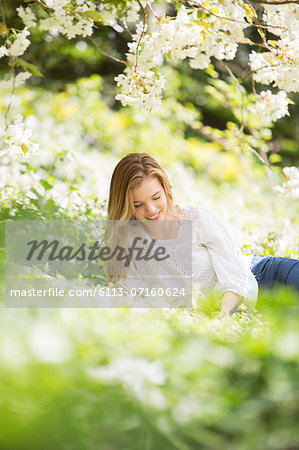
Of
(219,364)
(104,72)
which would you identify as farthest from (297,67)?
(104,72)

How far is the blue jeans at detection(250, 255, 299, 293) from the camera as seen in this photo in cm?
249

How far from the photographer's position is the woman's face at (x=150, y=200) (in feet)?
7.67

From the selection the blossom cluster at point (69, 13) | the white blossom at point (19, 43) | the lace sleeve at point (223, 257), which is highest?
the blossom cluster at point (69, 13)

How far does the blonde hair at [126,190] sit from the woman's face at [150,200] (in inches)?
0.9

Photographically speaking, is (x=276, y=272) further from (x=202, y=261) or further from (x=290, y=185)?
(x=290, y=185)

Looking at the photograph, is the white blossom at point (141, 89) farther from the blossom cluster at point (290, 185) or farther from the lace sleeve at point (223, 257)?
the blossom cluster at point (290, 185)

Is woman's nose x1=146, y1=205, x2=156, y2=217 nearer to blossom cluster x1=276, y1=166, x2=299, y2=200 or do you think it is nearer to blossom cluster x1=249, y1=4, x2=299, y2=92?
blossom cluster x1=249, y1=4, x2=299, y2=92

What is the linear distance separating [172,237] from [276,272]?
585 mm

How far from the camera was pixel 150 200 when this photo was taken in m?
2.35

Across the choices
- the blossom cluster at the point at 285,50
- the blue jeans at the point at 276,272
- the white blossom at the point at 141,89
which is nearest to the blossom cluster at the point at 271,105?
the blossom cluster at the point at 285,50

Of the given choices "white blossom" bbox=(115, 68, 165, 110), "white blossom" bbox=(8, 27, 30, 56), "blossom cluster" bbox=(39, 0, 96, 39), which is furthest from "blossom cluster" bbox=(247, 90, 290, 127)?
"white blossom" bbox=(8, 27, 30, 56)

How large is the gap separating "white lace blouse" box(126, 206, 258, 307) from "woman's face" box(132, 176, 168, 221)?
0.46 feet

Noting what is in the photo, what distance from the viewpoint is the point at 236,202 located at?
17.2ft

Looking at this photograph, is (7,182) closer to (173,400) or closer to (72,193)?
(72,193)
